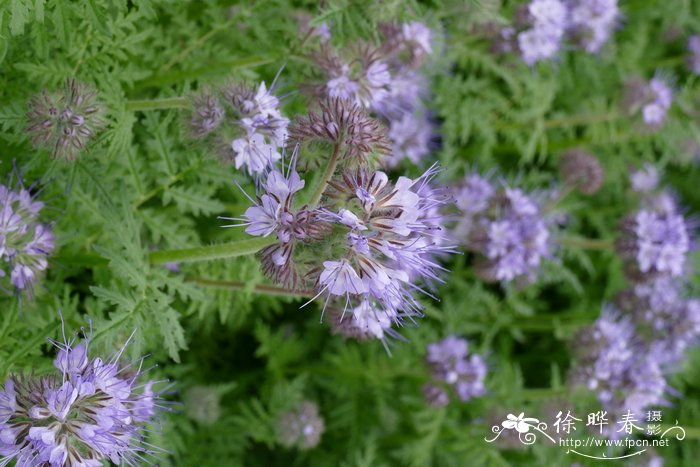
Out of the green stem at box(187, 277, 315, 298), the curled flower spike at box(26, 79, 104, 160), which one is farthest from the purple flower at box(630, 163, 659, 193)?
the curled flower spike at box(26, 79, 104, 160)

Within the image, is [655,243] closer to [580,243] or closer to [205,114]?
[580,243]

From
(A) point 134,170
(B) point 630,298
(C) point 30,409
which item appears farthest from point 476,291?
(C) point 30,409

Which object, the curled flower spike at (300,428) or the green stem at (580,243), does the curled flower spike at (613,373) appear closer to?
the green stem at (580,243)

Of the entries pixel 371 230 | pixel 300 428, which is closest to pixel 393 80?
pixel 371 230

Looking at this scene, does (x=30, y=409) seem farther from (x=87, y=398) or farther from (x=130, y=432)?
(x=130, y=432)

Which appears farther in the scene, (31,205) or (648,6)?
(648,6)

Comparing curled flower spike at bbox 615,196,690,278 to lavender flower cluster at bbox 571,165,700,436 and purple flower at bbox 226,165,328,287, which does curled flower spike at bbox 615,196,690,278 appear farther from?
purple flower at bbox 226,165,328,287
